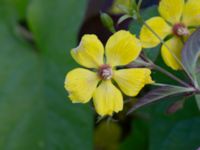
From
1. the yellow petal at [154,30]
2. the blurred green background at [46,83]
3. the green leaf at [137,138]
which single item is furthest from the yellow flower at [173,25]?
the green leaf at [137,138]

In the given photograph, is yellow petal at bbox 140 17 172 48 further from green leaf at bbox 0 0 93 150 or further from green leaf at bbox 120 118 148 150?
green leaf at bbox 120 118 148 150

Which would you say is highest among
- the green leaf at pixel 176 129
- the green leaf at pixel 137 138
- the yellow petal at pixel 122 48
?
the yellow petal at pixel 122 48

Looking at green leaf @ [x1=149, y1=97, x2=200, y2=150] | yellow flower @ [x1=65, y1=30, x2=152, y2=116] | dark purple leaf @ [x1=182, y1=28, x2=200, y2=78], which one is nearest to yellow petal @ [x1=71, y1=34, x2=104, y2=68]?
yellow flower @ [x1=65, y1=30, x2=152, y2=116]

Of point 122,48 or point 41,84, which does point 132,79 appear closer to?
point 122,48

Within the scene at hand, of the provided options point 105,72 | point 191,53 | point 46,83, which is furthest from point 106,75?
point 46,83

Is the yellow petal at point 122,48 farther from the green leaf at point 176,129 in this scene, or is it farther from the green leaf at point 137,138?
the green leaf at point 137,138

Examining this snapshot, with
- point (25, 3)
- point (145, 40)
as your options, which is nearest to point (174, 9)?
point (145, 40)
